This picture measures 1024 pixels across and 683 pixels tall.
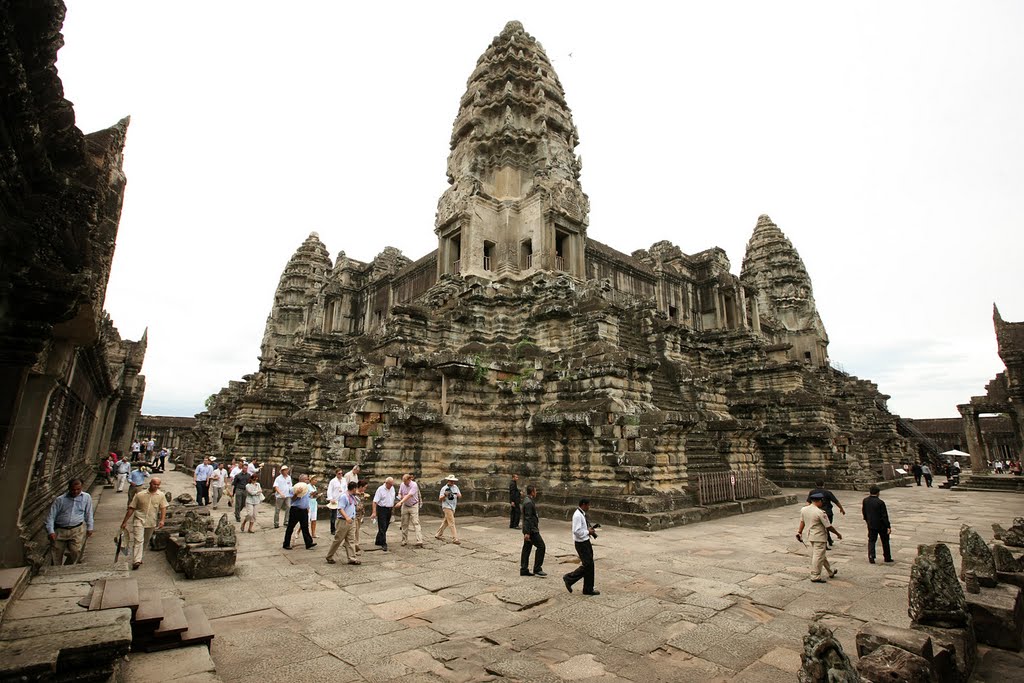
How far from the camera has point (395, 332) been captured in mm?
15102

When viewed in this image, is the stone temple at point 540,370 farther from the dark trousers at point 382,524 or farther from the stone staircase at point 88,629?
the stone staircase at point 88,629

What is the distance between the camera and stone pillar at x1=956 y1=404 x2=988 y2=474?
24.2 meters

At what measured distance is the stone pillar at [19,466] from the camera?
16.8 feet

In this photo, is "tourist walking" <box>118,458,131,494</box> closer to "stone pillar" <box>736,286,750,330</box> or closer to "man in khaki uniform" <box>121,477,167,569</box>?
"man in khaki uniform" <box>121,477,167,569</box>

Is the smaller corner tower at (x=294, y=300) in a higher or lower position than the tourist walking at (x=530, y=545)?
higher

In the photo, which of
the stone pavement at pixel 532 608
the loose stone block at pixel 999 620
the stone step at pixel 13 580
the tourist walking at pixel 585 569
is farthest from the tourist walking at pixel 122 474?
the loose stone block at pixel 999 620

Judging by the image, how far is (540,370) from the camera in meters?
15.4

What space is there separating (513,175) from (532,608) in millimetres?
16939

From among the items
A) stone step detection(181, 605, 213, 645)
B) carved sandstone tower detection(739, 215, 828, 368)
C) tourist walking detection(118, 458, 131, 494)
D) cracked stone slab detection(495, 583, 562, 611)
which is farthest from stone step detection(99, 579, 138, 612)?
carved sandstone tower detection(739, 215, 828, 368)

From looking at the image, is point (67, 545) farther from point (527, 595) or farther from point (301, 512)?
point (527, 595)

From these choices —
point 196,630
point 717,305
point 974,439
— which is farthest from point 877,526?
point 974,439

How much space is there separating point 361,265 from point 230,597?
26.8 metres

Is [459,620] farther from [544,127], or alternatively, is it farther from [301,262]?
[301,262]

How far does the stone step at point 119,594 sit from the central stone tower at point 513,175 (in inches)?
540
